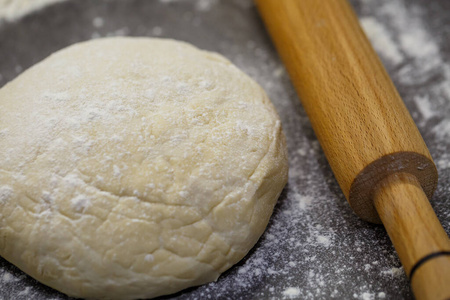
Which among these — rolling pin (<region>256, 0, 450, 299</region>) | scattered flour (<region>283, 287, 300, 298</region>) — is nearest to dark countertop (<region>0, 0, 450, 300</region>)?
scattered flour (<region>283, 287, 300, 298</region>)

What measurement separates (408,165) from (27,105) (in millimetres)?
Answer: 1029

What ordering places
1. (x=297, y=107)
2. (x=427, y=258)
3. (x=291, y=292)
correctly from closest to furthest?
(x=427, y=258)
(x=291, y=292)
(x=297, y=107)

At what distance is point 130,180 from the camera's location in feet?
3.68

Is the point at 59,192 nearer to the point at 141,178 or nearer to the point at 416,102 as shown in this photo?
the point at 141,178

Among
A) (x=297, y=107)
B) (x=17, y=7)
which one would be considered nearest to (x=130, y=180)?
(x=297, y=107)

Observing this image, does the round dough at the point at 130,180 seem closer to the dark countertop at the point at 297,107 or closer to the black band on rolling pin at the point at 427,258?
the dark countertop at the point at 297,107

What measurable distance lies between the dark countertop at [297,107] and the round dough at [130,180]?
96 mm

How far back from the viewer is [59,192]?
1.11 metres

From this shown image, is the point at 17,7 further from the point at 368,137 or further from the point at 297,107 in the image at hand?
the point at 368,137

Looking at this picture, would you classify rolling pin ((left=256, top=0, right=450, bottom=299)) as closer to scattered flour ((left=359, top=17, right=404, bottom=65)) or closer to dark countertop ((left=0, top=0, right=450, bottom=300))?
dark countertop ((left=0, top=0, right=450, bottom=300))

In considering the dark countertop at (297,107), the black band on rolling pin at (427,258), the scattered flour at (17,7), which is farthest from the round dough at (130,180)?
the scattered flour at (17,7)

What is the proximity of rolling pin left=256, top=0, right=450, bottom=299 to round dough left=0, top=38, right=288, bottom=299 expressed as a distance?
19 cm

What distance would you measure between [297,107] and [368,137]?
1.65ft

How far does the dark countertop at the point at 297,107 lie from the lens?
121cm
